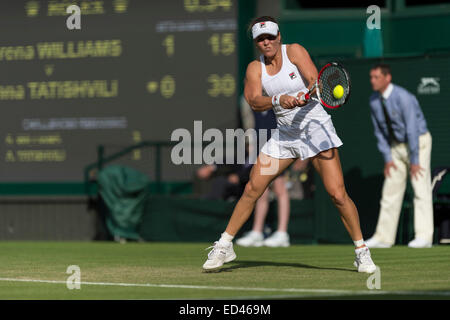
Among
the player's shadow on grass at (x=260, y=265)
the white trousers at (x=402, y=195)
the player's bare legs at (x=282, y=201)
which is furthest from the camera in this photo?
the player's bare legs at (x=282, y=201)

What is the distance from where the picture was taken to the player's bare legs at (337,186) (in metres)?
7.86

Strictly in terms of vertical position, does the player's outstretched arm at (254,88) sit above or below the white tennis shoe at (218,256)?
above

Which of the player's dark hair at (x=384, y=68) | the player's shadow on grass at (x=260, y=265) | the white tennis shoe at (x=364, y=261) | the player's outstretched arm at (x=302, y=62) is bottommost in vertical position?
the player's shadow on grass at (x=260, y=265)

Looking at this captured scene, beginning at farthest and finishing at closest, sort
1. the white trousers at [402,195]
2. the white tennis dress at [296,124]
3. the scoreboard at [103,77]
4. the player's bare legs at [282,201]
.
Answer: the scoreboard at [103,77] → the player's bare legs at [282,201] → the white trousers at [402,195] → the white tennis dress at [296,124]

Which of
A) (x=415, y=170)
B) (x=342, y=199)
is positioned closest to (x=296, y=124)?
(x=342, y=199)

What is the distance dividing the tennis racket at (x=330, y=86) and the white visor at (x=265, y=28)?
0.50 m

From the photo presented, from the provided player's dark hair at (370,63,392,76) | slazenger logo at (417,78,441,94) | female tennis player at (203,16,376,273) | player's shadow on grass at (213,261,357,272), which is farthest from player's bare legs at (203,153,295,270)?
slazenger logo at (417,78,441,94)

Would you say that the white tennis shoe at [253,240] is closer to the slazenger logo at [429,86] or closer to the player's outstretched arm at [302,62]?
the slazenger logo at [429,86]

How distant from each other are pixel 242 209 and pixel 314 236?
17.1 ft

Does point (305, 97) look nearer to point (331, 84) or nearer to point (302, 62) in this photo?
point (331, 84)

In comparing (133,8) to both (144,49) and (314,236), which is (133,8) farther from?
(314,236)

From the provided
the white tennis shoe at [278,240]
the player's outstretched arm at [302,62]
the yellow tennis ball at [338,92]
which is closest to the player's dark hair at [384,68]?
the white tennis shoe at [278,240]

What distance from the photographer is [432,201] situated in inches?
475

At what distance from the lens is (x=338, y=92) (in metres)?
7.65
